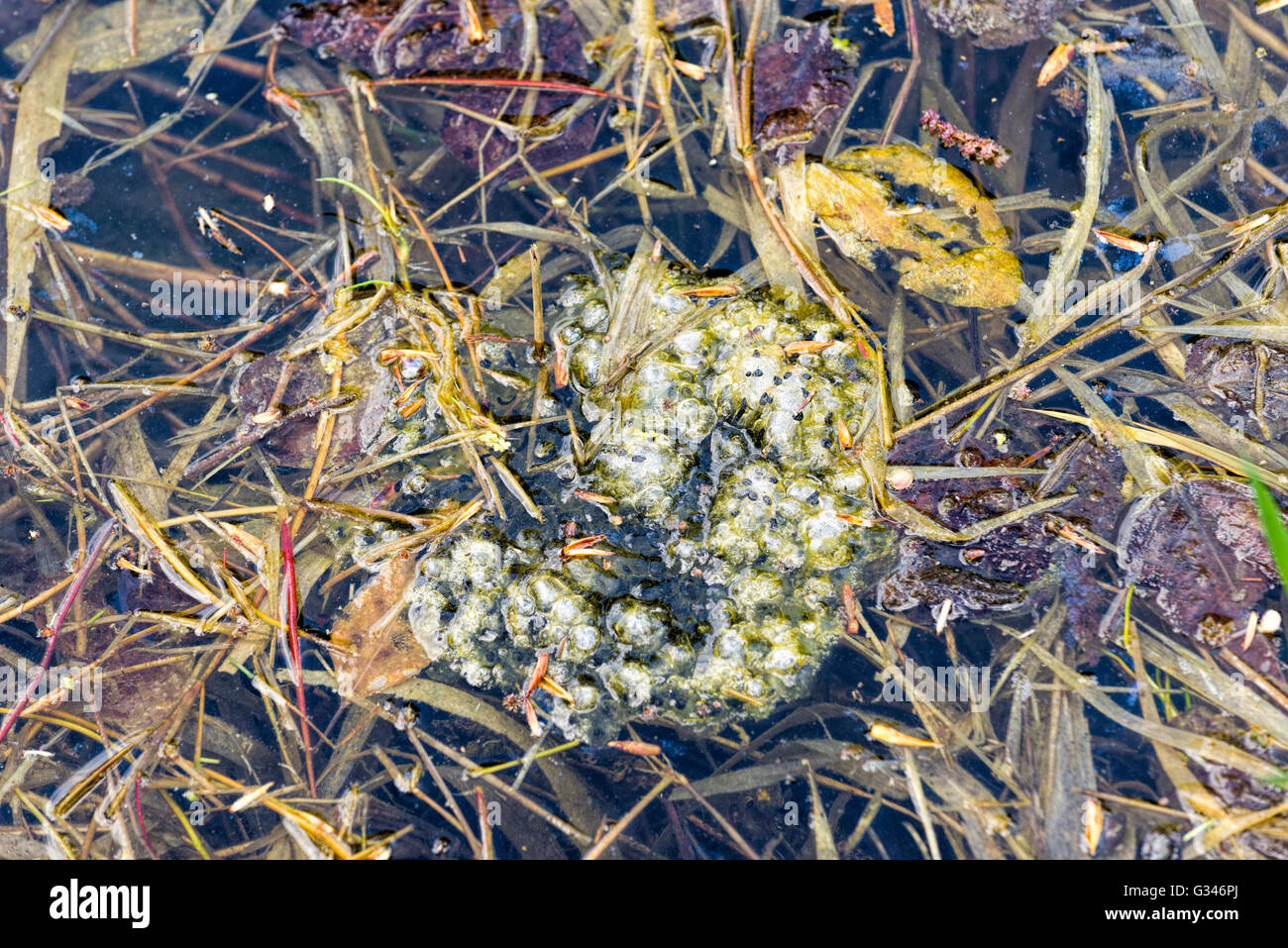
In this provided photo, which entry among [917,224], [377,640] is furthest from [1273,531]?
[377,640]

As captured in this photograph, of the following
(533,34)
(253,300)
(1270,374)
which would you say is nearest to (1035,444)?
(1270,374)

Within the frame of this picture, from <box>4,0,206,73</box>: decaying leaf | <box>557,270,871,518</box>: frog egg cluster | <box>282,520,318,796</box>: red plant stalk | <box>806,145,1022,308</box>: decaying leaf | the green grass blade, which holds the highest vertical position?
<box>4,0,206,73</box>: decaying leaf

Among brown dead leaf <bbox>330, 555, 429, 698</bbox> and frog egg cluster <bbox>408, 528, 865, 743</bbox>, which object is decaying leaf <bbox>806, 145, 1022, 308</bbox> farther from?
brown dead leaf <bbox>330, 555, 429, 698</bbox>

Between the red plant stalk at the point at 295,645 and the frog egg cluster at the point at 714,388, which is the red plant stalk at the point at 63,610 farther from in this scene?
the frog egg cluster at the point at 714,388

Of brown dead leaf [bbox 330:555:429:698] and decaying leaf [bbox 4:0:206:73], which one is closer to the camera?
brown dead leaf [bbox 330:555:429:698]

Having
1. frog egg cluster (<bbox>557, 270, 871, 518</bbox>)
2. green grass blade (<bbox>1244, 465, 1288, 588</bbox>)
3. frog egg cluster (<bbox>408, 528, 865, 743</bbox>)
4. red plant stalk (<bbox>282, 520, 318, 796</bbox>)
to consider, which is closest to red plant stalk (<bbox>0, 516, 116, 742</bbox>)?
red plant stalk (<bbox>282, 520, 318, 796</bbox>)

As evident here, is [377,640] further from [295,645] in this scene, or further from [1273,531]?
[1273,531]
